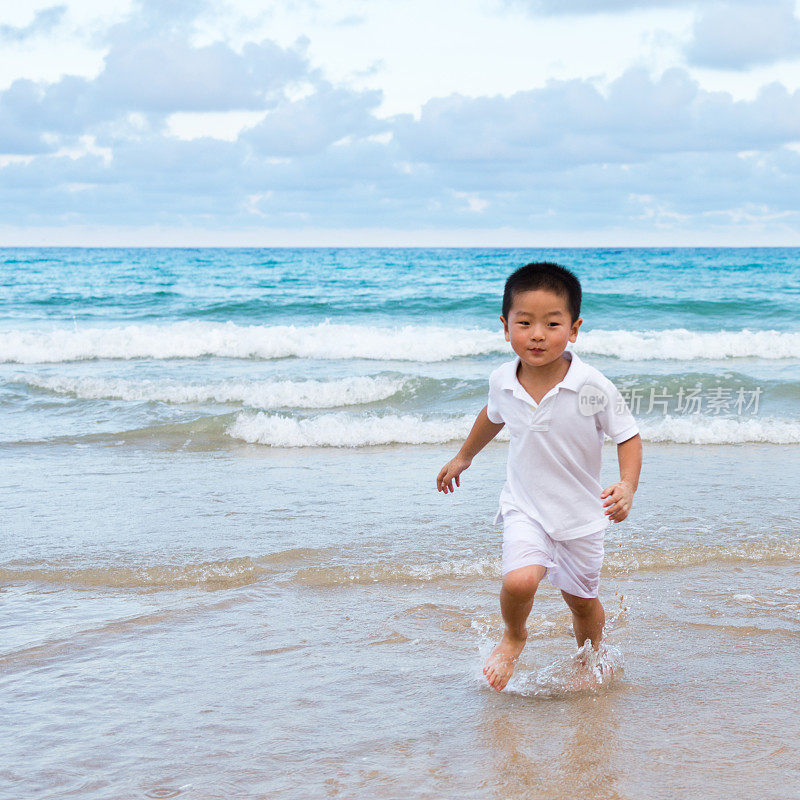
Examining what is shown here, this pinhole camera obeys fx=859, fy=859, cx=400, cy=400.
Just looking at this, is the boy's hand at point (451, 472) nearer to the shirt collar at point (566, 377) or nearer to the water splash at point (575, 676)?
the shirt collar at point (566, 377)

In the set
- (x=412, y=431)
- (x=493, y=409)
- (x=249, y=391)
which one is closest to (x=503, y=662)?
(x=493, y=409)

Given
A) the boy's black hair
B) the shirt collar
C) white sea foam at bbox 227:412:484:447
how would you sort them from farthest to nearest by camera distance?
white sea foam at bbox 227:412:484:447
the shirt collar
the boy's black hair

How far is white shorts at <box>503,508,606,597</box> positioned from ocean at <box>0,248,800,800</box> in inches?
14.9

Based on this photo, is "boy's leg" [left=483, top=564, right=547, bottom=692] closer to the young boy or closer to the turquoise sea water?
the young boy

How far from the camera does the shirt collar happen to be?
9.45 ft

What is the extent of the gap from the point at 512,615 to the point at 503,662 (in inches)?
7.1

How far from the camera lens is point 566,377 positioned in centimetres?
290

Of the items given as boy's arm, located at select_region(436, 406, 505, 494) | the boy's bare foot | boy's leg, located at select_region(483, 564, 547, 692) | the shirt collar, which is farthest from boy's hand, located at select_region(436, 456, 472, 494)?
the boy's bare foot

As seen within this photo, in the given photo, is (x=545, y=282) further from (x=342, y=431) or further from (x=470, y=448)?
(x=342, y=431)

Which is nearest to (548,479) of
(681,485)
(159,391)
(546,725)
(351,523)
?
(546,725)

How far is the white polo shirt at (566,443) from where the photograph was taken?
9.48 feet

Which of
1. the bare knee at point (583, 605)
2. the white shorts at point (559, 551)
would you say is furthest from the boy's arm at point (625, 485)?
the bare knee at point (583, 605)

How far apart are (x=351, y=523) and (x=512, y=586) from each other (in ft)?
7.84

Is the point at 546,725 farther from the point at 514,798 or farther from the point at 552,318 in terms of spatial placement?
the point at 552,318
